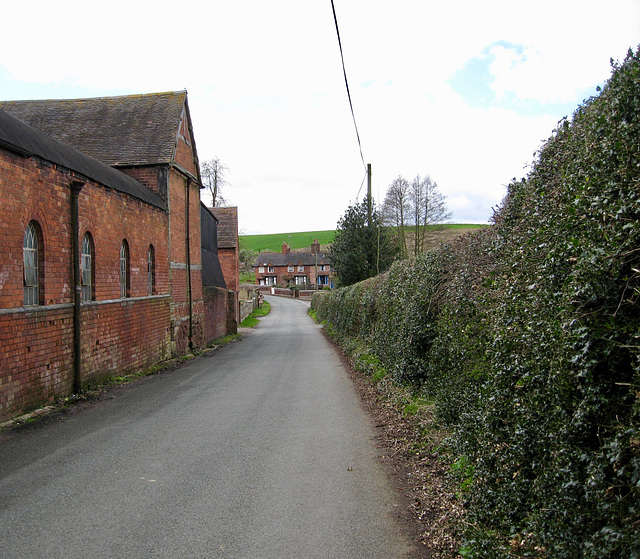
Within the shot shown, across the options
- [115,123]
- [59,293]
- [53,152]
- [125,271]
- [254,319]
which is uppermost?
[115,123]

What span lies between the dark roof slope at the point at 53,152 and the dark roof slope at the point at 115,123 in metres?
2.44

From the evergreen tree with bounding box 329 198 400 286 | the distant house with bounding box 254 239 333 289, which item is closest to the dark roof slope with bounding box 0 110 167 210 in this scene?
the evergreen tree with bounding box 329 198 400 286

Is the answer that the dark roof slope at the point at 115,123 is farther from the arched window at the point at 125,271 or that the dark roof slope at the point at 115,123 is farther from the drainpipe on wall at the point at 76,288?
the drainpipe on wall at the point at 76,288

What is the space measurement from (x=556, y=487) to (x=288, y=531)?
2.24 meters

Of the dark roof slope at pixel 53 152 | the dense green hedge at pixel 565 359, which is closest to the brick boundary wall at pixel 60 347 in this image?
the dark roof slope at pixel 53 152

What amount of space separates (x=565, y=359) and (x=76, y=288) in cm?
996

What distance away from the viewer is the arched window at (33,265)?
9.25 meters

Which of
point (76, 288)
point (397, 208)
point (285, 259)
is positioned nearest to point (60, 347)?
point (76, 288)

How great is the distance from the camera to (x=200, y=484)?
17.5 ft

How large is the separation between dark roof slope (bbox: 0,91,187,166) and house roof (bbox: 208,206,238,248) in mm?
17783

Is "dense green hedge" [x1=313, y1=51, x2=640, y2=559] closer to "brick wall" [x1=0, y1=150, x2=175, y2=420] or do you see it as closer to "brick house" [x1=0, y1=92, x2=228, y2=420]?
"brick wall" [x1=0, y1=150, x2=175, y2=420]

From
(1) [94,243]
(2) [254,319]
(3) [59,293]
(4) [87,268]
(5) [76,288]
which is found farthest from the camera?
(2) [254,319]

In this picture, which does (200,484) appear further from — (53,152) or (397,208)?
(397,208)

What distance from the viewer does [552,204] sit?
411 centimetres
